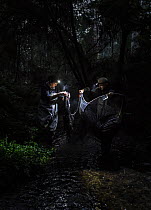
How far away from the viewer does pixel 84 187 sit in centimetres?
391

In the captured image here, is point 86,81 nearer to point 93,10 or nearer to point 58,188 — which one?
point 93,10

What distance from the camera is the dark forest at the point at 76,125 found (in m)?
3.68

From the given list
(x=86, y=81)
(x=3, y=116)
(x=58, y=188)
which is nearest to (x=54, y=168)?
(x=58, y=188)

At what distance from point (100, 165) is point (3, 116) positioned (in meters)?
3.34

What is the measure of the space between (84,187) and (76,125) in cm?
445

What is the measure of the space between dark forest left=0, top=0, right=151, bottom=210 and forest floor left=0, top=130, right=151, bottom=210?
2 centimetres

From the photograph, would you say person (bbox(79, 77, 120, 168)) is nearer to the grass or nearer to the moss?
the moss

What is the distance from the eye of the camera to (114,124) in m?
5.08

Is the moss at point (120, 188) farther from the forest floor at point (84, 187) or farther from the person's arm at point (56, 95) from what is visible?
the person's arm at point (56, 95)

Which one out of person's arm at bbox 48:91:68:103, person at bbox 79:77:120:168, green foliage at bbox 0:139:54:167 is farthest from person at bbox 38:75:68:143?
person at bbox 79:77:120:168

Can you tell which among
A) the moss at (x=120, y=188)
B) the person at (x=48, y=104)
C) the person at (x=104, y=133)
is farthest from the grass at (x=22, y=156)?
the person at (x=104, y=133)

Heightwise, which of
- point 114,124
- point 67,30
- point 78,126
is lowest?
point 78,126

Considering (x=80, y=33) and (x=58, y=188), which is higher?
(x=80, y=33)

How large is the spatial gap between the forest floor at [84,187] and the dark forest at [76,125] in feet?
0.06
